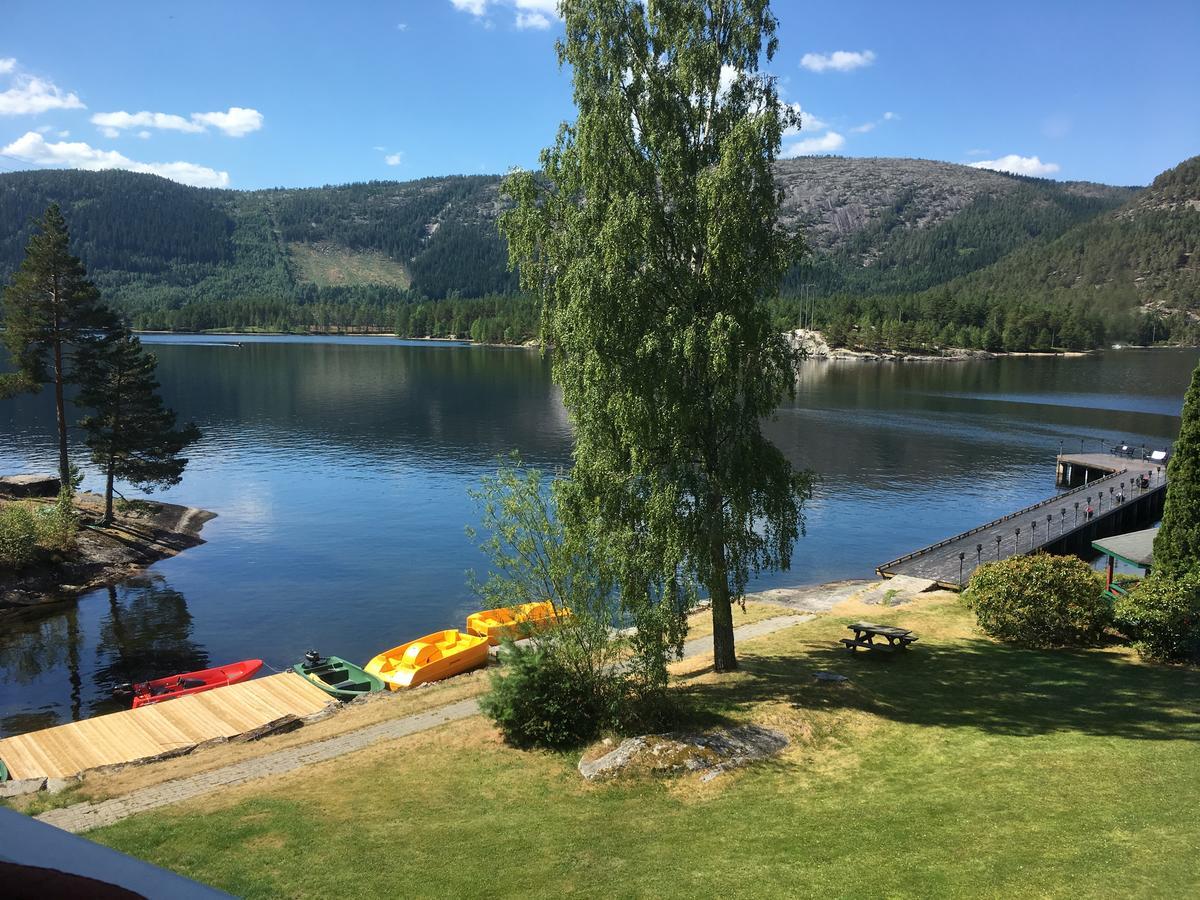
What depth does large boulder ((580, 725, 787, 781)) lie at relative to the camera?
17.8 m

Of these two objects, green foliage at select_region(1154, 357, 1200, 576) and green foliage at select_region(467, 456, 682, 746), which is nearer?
green foliage at select_region(467, 456, 682, 746)

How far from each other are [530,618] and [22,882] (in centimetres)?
1827

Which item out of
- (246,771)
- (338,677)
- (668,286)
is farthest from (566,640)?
(338,677)

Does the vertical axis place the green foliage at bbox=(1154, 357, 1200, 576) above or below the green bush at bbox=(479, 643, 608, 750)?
above

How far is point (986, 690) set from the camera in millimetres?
22469

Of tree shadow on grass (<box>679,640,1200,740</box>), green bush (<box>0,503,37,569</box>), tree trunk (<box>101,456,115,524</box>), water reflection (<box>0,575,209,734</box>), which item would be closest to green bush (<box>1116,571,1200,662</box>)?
tree shadow on grass (<box>679,640,1200,740</box>)

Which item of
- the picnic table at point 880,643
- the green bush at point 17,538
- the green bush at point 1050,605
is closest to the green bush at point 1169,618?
the green bush at point 1050,605

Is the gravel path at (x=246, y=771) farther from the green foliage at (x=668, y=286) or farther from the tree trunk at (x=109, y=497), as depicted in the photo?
the tree trunk at (x=109, y=497)

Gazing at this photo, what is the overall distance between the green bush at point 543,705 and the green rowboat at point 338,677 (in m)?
11.1

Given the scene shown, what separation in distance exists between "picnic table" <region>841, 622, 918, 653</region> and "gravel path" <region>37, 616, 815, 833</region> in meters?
12.9

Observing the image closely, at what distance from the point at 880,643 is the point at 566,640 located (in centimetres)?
1287

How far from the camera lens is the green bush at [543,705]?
789 inches

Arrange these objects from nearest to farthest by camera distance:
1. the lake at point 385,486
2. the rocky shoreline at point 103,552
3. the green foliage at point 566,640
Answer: the green foliage at point 566,640 < the lake at point 385,486 < the rocky shoreline at point 103,552

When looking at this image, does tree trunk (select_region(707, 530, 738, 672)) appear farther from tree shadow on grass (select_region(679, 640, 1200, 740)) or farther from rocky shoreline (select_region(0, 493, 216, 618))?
rocky shoreline (select_region(0, 493, 216, 618))
